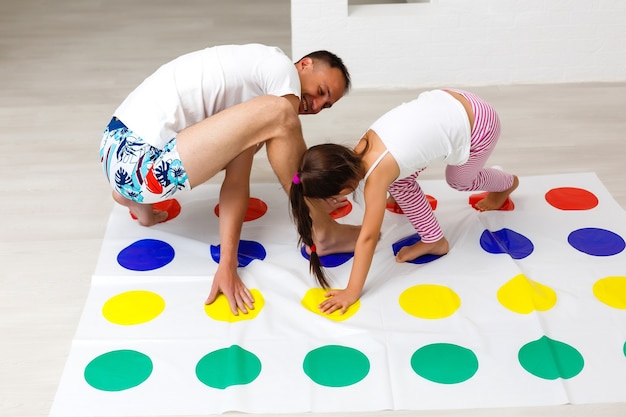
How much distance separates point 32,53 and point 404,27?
1.73m

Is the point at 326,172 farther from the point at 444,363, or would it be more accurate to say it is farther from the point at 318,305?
the point at 444,363

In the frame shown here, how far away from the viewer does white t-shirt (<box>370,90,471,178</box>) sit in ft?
6.37

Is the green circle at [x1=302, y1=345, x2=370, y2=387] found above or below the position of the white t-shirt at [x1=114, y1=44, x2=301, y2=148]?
below

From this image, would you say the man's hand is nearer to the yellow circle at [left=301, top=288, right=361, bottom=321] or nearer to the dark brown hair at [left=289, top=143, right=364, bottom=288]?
the yellow circle at [left=301, top=288, right=361, bottom=321]

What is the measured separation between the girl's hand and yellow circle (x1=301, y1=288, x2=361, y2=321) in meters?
0.01

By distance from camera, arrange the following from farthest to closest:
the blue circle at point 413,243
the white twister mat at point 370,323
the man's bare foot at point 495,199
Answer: the man's bare foot at point 495,199 → the blue circle at point 413,243 → the white twister mat at point 370,323

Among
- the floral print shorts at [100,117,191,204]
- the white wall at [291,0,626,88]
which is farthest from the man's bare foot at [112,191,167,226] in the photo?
the white wall at [291,0,626,88]

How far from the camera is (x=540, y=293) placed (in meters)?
1.97

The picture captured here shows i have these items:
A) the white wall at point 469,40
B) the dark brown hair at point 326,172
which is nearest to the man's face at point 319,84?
the dark brown hair at point 326,172

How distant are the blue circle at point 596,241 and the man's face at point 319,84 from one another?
79 centimetres

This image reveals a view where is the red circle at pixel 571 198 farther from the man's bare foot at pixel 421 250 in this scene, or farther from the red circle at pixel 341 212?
the red circle at pixel 341 212

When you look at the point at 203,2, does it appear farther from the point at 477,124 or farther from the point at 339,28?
the point at 477,124

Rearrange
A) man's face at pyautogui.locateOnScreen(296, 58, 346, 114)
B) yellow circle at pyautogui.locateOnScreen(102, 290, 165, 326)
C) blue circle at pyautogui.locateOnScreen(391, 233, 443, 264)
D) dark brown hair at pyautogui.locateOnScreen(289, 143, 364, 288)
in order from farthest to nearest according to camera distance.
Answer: blue circle at pyautogui.locateOnScreen(391, 233, 443, 264), man's face at pyautogui.locateOnScreen(296, 58, 346, 114), yellow circle at pyautogui.locateOnScreen(102, 290, 165, 326), dark brown hair at pyautogui.locateOnScreen(289, 143, 364, 288)

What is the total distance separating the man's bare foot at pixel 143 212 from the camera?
7.27 feet
